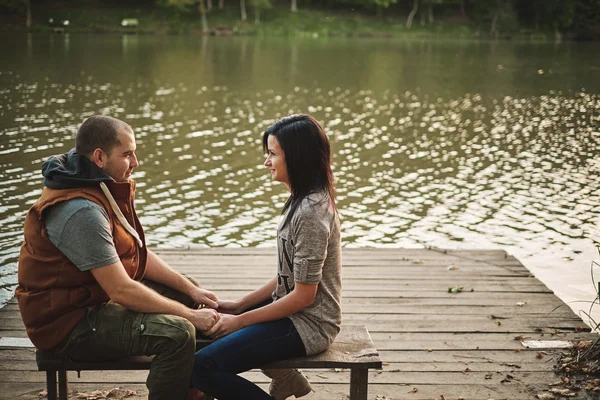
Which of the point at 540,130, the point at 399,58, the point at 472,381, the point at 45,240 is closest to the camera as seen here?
the point at 45,240

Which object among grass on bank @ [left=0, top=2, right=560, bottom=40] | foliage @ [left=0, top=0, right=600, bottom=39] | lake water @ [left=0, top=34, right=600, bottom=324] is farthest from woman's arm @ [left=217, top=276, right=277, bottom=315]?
foliage @ [left=0, top=0, right=600, bottom=39]

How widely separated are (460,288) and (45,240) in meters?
3.64

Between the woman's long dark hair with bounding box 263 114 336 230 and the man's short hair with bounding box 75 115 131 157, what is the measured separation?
24.7 inches

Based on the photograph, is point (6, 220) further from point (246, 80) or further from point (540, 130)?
point (246, 80)

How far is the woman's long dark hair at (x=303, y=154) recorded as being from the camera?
2957mm

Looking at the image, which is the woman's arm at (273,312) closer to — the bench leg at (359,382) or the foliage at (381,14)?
the bench leg at (359,382)

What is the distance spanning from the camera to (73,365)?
2.90 meters

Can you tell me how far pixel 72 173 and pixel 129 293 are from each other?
514mm

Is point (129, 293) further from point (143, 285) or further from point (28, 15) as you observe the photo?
point (28, 15)

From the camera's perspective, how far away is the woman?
291 cm

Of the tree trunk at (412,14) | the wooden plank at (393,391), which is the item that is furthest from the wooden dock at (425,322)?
the tree trunk at (412,14)

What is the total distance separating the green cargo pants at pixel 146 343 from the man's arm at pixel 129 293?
0.04 meters

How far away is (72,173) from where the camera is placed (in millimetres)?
2811

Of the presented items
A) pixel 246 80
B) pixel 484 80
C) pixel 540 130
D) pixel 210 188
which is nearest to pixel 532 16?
pixel 484 80
